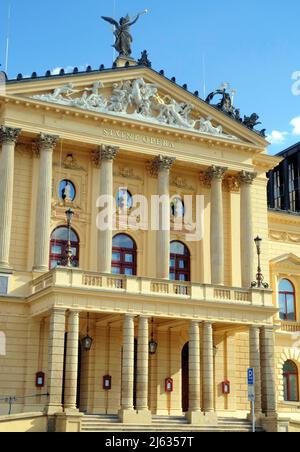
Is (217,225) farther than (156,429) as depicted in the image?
Yes

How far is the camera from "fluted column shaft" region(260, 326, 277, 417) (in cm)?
3741

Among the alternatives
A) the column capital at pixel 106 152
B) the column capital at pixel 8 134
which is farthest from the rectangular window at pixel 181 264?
the column capital at pixel 8 134

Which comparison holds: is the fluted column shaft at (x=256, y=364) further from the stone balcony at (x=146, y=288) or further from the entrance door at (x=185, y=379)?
the entrance door at (x=185, y=379)

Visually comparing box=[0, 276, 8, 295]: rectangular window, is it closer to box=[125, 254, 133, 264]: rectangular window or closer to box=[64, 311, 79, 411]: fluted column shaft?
box=[64, 311, 79, 411]: fluted column shaft

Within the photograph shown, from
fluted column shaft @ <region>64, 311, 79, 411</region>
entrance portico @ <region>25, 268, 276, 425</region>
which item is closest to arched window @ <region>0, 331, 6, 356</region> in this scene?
entrance portico @ <region>25, 268, 276, 425</region>

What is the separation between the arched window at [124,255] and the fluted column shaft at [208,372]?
21.4 ft

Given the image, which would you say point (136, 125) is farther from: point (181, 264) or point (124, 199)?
point (181, 264)

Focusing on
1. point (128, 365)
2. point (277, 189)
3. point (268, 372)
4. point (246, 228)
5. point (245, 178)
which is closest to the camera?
point (128, 365)

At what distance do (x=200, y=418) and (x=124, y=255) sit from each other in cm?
1055

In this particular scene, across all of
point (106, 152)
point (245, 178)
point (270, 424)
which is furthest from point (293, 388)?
point (106, 152)

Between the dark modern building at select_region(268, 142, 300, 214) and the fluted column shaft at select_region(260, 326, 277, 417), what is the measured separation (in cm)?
5312

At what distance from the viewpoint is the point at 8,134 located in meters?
38.7

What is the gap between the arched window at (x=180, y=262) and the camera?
43250 mm
